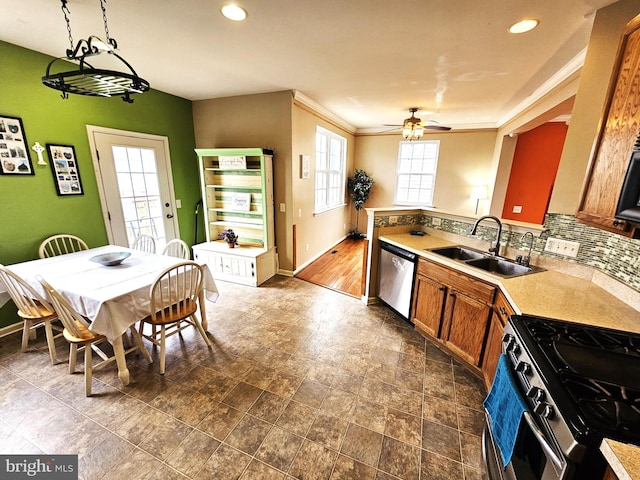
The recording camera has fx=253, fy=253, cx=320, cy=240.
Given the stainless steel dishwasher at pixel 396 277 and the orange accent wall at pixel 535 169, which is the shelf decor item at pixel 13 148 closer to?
the stainless steel dishwasher at pixel 396 277

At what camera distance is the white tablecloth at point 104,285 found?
1.75 metres

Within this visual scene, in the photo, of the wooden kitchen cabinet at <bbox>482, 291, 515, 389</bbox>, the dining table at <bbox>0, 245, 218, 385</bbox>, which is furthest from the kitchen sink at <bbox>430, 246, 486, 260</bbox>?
the dining table at <bbox>0, 245, 218, 385</bbox>

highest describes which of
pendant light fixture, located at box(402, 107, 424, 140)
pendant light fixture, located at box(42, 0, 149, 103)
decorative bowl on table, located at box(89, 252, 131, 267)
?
pendant light fixture, located at box(402, 107, 424, 140)

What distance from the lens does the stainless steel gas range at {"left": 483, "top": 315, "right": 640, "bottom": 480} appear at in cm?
76

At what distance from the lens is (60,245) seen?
2789mm

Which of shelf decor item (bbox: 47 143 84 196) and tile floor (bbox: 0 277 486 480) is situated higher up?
shelf decor item (bbox: 47 143 84 196)

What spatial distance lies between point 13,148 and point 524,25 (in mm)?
4436

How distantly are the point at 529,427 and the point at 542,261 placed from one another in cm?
155

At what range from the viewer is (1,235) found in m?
2.38

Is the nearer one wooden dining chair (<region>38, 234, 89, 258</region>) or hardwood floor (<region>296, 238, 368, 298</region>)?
wooden dining chair (<region>38, 234, 89, 258</region>)

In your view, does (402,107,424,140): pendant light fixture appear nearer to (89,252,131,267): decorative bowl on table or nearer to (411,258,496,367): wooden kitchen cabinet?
(411,258,496,367): wooden kitchen cabinet

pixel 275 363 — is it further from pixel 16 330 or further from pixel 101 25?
pixel 101 25

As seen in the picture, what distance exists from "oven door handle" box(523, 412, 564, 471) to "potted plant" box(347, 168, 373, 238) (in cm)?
559

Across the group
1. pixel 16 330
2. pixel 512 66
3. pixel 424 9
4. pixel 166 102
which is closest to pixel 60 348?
pixel 16 330
